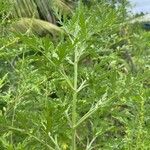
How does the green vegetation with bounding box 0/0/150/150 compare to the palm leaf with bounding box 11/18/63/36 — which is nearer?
the green vegetation with bounding box 0/0/150/150

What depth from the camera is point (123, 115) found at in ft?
11.8

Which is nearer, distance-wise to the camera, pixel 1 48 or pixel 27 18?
pixel 1 48

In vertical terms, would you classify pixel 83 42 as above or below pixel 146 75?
above

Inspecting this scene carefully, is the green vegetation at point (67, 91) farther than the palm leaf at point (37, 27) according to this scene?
No

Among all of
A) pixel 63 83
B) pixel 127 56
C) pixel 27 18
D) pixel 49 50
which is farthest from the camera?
pixel 127 56

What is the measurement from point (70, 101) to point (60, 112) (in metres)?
0.60

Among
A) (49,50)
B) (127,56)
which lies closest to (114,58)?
(49,50)

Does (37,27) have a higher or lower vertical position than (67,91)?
lower

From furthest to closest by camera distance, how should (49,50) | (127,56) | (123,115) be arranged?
(127,56) < (123,115) < (49,50)

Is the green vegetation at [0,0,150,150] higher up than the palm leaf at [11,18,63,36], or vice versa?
the green vegetation at [0,0,150,150]

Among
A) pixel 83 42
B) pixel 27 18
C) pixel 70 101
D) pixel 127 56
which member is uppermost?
pixel 83 42

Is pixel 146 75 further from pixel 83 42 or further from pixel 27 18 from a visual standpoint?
pixel 27 18

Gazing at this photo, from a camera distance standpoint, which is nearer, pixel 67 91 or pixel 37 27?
pixel 67 91

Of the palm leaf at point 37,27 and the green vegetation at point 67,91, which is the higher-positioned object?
the green vegetation at point 67,91
